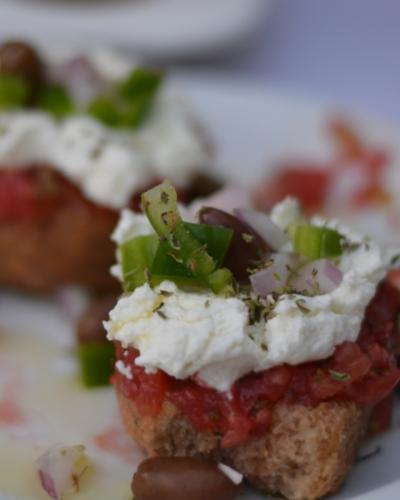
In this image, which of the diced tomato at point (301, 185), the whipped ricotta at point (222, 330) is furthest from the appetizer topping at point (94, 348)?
the diced tomato at point (301, 185)

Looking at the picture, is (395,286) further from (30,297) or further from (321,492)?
(30,297)

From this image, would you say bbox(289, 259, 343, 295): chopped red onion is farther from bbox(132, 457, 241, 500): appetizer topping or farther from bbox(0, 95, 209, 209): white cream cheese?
bbox(0, 95, 209, 209): white cream cheese

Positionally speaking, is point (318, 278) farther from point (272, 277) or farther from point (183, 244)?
point (183, 244)

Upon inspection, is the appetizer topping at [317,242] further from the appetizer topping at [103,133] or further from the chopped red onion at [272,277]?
the appetizer topping at [103,133]

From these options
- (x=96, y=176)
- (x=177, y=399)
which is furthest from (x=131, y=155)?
(x=177, y=399)

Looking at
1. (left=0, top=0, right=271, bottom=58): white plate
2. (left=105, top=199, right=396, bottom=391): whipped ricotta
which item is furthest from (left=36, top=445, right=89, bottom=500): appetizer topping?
(left=0, top=0, right=271, bottom=58): white plate

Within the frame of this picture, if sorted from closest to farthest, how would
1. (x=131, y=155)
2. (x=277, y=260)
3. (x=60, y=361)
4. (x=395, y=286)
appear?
(x=277, y=260) → (x=395, y=286) → (x=60, y=361) → (x=131, y=155)
